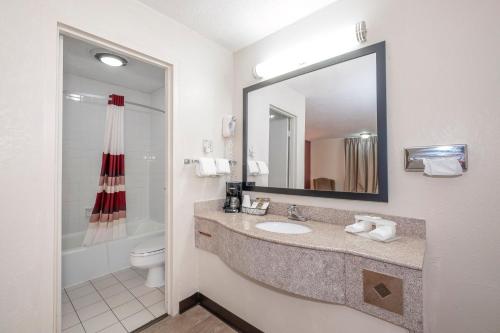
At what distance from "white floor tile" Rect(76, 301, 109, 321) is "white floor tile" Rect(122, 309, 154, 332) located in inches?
11.3

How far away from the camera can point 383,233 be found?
106 centimetres

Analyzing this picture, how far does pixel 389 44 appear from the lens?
1268 mm

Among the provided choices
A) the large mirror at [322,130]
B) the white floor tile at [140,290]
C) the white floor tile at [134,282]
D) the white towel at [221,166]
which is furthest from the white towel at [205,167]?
the white floor tile at [134,282]

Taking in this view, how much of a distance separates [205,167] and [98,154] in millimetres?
1891

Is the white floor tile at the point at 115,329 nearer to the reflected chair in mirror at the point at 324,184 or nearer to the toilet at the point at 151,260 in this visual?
the toilet at the point at 151,260

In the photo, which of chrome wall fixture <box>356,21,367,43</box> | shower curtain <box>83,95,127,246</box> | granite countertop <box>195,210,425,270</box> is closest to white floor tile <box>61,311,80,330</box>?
shower curtain <box>83,95,127,246</box>

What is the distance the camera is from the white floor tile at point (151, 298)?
6.05 ft

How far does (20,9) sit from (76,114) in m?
1.81

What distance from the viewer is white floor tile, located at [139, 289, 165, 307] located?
184 cm

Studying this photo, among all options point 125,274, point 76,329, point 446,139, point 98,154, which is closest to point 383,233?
point 446,139

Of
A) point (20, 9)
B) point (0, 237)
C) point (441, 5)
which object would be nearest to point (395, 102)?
point (441, 5)

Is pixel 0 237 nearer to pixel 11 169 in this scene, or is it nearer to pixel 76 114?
pixel 11 169

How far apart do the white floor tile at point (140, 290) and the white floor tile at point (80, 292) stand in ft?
1.29

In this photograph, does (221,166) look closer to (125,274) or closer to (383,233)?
(383,233)
